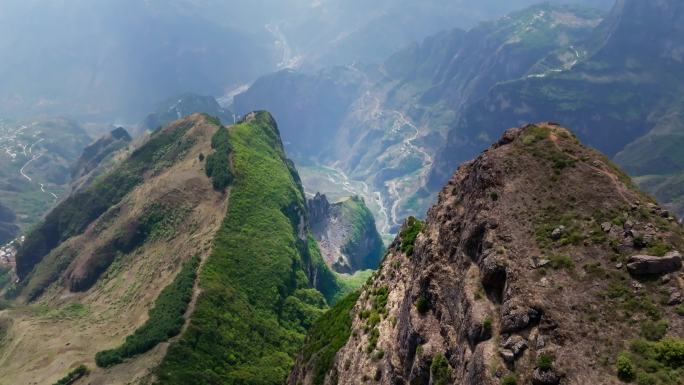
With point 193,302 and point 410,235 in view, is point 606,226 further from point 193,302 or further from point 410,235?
point 193,302

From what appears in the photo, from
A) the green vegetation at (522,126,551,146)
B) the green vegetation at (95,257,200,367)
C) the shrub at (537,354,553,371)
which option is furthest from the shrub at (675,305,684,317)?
the green vegetation at (95,257,200,367)

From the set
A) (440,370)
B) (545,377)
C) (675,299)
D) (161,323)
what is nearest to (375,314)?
(440,370)

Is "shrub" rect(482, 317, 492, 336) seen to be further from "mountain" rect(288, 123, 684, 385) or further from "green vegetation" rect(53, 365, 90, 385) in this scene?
"green vegetation" rect(53, 365, 90, 385)

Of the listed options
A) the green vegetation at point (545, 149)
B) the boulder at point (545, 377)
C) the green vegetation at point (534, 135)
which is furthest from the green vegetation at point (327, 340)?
the boulder at point (545, 377)

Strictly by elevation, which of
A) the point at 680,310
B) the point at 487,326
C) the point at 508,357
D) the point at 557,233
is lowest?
the point at 508,357

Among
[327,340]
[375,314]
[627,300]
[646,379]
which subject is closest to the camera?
[646,379]
